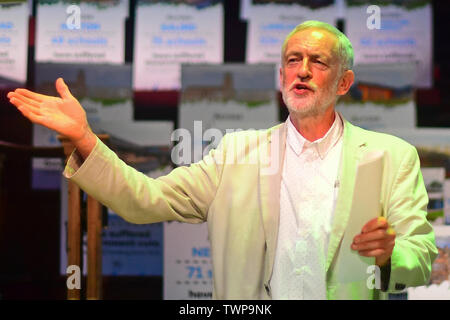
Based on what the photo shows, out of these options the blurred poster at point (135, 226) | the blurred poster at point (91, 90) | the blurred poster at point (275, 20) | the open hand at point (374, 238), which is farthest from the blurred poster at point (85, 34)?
the open hand at point (374, 238)

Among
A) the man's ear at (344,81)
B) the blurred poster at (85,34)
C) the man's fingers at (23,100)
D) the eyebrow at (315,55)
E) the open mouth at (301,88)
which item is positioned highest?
the blurred poster at (85,34)

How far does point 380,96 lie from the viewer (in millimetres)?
3475

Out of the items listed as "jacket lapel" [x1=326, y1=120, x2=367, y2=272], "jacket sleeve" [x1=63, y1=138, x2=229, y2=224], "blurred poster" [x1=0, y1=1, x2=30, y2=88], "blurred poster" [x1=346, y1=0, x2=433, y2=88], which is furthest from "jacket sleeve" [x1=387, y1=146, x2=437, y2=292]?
"blurred poster" [x1=0, y1=1, x2=30, y2=88]

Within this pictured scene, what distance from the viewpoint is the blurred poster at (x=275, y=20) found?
351 centimetres

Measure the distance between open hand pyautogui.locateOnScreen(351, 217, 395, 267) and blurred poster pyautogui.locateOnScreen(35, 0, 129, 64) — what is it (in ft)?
8.03

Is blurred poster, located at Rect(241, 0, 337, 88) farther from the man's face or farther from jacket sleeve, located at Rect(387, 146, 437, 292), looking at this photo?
jacket sleeve, located at Rect(387, 146, 437, 292)

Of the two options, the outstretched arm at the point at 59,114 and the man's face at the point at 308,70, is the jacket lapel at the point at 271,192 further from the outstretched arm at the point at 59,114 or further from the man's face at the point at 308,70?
the outstretched arm at the point at 59,114

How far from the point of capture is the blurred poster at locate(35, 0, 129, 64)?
11.6ft

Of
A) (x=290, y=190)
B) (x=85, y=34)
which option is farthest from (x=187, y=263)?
(x=290, y=190)

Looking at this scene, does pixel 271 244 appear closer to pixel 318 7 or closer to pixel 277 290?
pixel 277 290

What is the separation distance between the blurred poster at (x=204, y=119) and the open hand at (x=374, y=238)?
1974 millimetres

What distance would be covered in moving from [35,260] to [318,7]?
2415 mm

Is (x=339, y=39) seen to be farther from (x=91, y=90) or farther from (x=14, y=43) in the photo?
(x=14, y=43)

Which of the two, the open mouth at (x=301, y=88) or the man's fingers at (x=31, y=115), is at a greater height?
the open mouth at (x=301, y=88)
